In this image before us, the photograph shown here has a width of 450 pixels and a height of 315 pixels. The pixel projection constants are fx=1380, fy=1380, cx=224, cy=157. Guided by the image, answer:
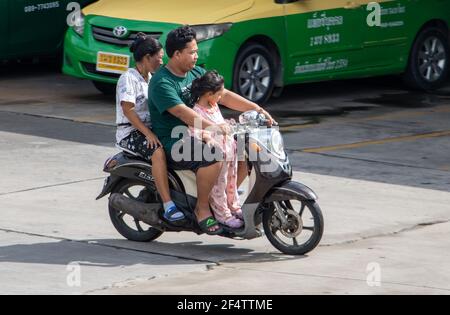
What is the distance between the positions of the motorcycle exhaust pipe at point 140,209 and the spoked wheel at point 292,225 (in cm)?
74

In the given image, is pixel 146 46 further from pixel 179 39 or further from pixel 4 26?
pixel 4 26

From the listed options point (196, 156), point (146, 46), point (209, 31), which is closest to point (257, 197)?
point (196, 156)

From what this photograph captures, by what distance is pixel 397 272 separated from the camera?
8.66 m

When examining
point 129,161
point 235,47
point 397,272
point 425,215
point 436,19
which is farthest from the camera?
point 436,19

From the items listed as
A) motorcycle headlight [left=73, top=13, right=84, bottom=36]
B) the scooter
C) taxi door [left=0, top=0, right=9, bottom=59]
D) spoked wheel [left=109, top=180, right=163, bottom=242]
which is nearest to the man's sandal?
the scooter

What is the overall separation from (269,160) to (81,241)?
1.45 m

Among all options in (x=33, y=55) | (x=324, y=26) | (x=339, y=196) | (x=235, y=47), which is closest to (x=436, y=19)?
(x=324, y=26)

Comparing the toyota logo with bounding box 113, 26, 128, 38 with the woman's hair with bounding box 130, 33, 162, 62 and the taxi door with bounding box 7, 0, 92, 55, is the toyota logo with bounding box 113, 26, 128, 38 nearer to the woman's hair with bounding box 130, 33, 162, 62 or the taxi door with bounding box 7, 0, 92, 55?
the taxi door with bounding box 7, 0, 92, 55

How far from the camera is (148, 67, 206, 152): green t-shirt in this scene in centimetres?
902

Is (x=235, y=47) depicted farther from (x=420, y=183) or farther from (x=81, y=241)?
(x=81, y=241)

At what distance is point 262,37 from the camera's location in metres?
15.2

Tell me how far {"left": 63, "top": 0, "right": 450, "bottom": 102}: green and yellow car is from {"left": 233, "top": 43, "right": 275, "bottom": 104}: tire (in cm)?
1

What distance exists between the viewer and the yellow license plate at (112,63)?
14.8 metres

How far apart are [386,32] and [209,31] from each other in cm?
266
